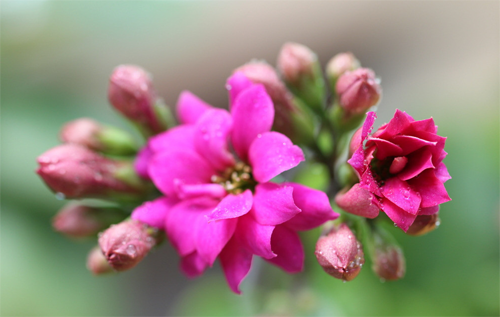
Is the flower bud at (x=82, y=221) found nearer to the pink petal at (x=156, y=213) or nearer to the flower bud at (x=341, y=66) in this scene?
the pink petal at (x=156, y=213)

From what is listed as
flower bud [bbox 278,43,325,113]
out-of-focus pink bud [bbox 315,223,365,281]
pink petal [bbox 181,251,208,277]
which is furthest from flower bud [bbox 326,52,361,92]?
pink petal [bbox 181,251,208,277]

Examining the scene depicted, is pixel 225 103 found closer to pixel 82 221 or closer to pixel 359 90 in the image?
pixel 82 221

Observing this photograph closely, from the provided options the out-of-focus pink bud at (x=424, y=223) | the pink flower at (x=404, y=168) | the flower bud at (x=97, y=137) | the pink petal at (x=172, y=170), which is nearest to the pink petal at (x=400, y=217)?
the pink flower at (x=404, y=168)

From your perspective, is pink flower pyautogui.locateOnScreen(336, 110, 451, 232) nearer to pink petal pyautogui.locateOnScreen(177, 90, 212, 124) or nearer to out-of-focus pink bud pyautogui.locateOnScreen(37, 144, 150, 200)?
pink petal pyautogui.locateOnScreen(177, 90, 212, 124)

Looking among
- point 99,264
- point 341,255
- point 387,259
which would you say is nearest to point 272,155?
point 341,255

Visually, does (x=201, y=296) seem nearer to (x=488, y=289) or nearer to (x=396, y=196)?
(x=488, y=289)

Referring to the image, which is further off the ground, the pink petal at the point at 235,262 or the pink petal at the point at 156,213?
the pink petal at the point at 156,213

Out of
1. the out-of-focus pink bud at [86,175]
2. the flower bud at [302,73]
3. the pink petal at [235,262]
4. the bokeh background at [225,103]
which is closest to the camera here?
the pink petal at [235,262]
